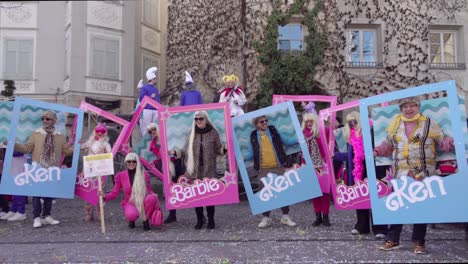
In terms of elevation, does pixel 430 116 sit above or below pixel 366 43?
below

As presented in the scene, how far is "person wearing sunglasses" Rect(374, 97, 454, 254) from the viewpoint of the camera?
16.4 feet

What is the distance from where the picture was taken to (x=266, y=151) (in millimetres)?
6871

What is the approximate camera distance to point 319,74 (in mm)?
15844

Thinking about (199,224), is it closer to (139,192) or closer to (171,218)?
(171,218)

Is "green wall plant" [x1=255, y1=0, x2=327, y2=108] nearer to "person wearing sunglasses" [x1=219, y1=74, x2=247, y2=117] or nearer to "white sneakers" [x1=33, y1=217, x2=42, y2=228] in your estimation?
"person wearing sunglasses" [x1=219, y1=74, x2=247, y2=117]

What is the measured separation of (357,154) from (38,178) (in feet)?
16.1

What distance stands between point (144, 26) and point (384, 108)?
44.9 ft

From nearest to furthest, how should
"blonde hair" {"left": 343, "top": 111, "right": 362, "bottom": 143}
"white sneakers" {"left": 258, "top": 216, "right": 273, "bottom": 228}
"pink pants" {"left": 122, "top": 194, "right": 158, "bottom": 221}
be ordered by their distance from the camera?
"blonde hair" {"left": 343, "top": 111, "right": 362, "bottom": 143} < "pink pants" {"left": 122, "top": 194, "right": 158, "bottom": 221} < "white sneakers" {"left": 258, "top": 216, "right": 273, "bottom": 228}

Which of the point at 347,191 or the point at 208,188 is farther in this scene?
the point at 208,188

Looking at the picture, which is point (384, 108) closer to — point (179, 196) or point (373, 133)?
point (373, 133)

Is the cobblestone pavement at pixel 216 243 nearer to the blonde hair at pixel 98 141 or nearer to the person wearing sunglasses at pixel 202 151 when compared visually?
the person wearing sunglasses at pixel 202 151

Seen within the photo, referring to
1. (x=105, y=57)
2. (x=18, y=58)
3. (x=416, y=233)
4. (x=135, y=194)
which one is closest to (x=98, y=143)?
(x=135, y=194)

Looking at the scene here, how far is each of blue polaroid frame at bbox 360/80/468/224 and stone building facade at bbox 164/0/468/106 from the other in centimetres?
1138

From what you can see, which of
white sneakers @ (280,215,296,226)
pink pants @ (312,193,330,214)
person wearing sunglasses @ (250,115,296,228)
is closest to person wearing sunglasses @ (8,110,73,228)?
person wearing sunglasses @ (250,115,296,228)
